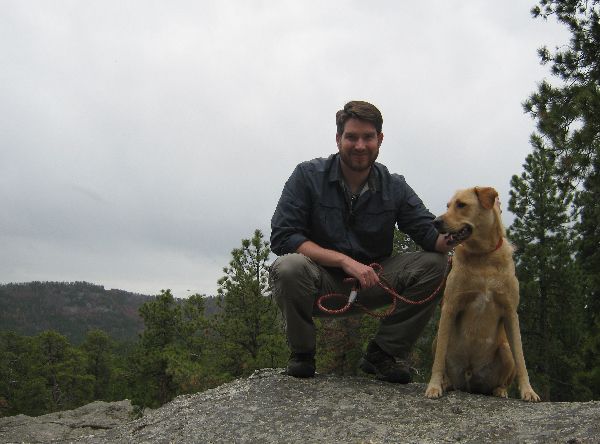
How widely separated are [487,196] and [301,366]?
2.26 metres

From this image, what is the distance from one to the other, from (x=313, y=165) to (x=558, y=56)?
9.23 metres

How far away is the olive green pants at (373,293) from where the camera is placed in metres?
4.29

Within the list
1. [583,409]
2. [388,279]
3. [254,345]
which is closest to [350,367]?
[254,345]

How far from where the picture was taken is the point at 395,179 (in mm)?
4945

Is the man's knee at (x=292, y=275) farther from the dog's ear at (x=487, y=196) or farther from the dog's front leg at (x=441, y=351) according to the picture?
the dog's ear at (x=487, y=196)

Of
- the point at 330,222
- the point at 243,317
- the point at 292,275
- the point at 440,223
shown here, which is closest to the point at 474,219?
the point at 440,223

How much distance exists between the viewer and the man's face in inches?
180

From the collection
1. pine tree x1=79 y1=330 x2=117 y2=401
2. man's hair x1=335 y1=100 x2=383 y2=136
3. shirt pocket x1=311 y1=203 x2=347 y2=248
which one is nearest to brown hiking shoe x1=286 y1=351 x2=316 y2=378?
shirt pocket x1=311 y1=203 x2=347 y2=248

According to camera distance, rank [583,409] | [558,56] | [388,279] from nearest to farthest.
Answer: [583,409]
[388,279]
[558,56]

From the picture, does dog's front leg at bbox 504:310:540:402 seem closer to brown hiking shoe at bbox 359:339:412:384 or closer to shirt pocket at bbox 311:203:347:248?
brown hiking shoe at bbox 359:339:412:384

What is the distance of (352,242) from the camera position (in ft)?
15.3

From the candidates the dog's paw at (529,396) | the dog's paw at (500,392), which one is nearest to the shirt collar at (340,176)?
the dog's paw at (500,392)

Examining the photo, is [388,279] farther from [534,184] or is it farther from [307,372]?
[534,184]

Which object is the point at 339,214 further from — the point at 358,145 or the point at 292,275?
the point at 292,275
